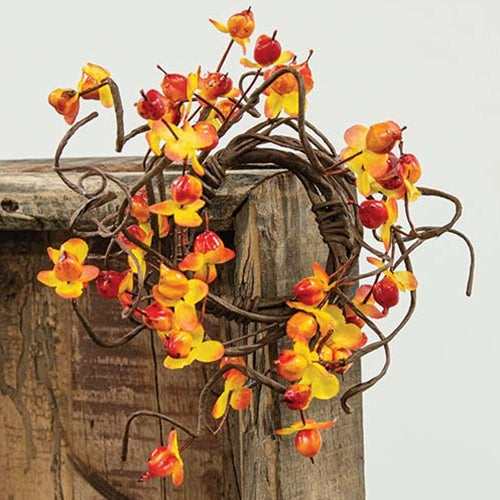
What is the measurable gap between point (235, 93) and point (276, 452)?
33 centimetres

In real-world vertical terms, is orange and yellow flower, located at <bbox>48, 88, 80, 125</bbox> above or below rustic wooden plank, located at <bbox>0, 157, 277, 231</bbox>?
above

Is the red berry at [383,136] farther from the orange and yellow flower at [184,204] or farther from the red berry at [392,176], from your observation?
the orange and yellow flower at [184,204]

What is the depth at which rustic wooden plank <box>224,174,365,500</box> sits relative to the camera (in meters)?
1.22

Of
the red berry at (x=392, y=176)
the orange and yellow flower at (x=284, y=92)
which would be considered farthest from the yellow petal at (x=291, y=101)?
the red berry at (x=392, y=176)

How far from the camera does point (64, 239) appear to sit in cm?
135

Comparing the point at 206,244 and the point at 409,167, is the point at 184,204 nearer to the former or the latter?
the point at 206,244

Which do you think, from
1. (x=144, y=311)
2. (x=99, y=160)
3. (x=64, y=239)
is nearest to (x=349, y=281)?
(x=144, y=311)

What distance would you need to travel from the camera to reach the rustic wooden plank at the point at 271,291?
122cm

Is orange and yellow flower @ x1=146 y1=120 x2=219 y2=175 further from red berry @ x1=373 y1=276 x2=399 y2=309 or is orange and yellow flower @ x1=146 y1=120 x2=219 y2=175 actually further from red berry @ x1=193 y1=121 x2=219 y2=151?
red berry @ x1=373 y1=276 x2=399 y2=309

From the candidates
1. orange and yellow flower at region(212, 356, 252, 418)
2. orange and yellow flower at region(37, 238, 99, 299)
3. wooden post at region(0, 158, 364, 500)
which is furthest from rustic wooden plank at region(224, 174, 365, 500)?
orange and yellow flower at region(37, 238, 99, 299)

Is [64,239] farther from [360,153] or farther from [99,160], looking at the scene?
[360,153]

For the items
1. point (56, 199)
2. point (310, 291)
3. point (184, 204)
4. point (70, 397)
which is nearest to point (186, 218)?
point (184, 204)

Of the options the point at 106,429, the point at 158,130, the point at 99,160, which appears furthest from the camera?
the point at 99,160

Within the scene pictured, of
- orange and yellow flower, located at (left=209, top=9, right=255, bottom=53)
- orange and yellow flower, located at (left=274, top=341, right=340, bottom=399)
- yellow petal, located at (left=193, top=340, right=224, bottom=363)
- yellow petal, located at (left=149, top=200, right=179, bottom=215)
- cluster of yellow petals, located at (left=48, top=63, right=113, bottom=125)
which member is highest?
orange and yellow flower, located at (left=209, top=9, right=255, bottom=53)
